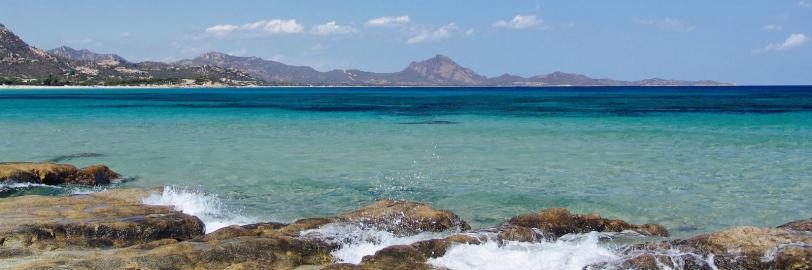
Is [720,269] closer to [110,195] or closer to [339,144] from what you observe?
[110,195]

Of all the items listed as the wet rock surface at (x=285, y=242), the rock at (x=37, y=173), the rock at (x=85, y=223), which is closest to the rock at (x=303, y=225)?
the wet rock surface at (x=285, y=242)

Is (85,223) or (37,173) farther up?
(85,223)

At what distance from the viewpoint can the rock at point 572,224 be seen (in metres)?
12.9

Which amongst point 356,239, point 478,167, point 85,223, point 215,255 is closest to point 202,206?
point 85,223

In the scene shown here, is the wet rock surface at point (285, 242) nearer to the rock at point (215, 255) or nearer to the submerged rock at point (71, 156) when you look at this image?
the rock at point (215, 255)

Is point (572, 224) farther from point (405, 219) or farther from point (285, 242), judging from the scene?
point (285, 242)

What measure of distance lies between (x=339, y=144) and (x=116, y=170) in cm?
1109

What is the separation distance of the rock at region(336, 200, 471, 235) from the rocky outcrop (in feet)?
33.5

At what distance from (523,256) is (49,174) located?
→ 15213 mm

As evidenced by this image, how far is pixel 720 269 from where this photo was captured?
9.78 meters

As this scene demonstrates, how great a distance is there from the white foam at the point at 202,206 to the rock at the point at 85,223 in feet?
4.15

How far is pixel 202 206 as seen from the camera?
16.0m

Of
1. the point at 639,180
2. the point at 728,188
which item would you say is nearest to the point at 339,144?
the point at 639,180

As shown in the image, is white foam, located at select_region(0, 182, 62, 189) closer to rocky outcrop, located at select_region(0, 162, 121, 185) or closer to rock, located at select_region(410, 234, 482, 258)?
rocky outcrop, located at select_region(0, 162, 121, 185)
